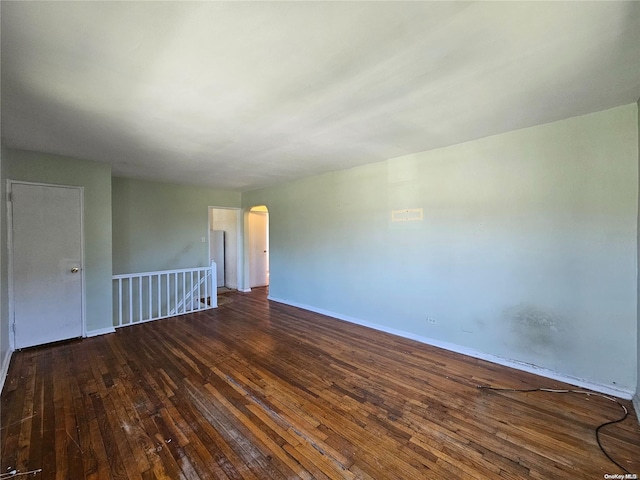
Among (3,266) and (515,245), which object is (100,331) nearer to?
(3,266)

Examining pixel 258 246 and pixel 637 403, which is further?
pixel 258 246

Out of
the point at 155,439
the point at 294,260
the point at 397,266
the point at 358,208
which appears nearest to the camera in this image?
the point at 155,439

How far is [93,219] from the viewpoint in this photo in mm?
3699

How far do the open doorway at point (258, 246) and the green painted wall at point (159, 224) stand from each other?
85 cm

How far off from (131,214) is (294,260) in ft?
10.8

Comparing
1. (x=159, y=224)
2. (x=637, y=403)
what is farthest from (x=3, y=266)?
(x=637, y=403)

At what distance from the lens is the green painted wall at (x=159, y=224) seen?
4887 millimetres

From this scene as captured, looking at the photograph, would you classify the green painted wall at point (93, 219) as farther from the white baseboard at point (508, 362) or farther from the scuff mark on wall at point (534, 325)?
the scuff mark on wall at point (534, 325)

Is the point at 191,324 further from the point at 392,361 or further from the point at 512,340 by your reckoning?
the point at 512,340

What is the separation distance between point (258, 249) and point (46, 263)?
4.30 meters

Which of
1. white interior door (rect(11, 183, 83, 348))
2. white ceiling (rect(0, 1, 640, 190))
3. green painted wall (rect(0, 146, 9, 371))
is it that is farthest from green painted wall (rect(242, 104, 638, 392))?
green painted wall (rect(0, 146, 9, 371))

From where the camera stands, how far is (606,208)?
2.30 metres

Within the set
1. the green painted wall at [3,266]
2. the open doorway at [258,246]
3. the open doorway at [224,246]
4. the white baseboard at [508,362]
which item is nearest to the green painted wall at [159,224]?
the open doorway at [258,246]

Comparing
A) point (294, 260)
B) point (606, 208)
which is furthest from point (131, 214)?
point (606, 208)
